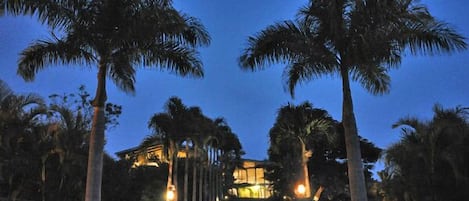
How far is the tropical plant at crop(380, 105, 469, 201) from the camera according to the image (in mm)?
14688

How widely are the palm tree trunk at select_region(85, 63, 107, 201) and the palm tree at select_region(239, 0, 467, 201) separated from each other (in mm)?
3749

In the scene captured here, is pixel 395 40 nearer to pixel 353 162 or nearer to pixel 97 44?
pixel 353 162

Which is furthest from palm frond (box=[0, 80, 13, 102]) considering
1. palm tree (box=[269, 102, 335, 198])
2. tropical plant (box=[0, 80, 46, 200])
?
palm tree (box=[269, 102, 335, 198])

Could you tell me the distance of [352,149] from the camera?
8.55 meters

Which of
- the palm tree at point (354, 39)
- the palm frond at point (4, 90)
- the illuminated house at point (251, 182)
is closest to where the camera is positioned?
the palm tree at point (354, 39)

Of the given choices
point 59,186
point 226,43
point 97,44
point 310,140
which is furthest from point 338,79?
point 226,43

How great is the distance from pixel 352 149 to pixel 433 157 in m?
8.79

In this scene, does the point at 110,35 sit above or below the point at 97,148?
above

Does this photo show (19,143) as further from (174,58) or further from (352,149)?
(352,149)

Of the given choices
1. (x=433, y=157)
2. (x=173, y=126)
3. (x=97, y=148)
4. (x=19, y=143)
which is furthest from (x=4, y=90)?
(x=433, y=157)

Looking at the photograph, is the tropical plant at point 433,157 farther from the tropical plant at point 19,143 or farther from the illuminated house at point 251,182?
the illuminated house at point 251,182

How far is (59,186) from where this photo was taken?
17.3m

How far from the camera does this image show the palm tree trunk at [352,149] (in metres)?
8.30

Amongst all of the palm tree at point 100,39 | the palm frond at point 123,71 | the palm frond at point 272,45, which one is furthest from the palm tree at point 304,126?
the palm tree at point 100,39
